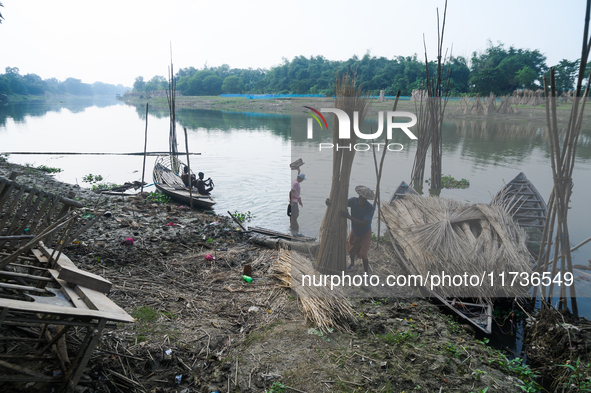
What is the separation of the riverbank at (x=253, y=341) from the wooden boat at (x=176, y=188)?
385 centimetres

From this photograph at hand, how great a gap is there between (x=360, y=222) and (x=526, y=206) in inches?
177

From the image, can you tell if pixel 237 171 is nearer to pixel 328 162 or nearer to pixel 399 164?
pixel 328 162

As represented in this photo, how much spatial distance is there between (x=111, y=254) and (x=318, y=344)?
3510 mm

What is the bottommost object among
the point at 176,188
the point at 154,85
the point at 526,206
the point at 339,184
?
the point at 176,188

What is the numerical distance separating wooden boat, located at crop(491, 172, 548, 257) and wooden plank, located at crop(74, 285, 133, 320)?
21.6 ft

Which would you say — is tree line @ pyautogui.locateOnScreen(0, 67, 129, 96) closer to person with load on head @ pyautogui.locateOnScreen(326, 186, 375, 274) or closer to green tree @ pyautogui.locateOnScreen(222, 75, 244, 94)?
green tree @ pyautogui.locateOnScreen(222, 75, 244, 94)

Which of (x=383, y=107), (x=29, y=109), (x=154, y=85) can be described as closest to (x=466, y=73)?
(x=383, y=107)

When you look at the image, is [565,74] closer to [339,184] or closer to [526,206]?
[526,206]

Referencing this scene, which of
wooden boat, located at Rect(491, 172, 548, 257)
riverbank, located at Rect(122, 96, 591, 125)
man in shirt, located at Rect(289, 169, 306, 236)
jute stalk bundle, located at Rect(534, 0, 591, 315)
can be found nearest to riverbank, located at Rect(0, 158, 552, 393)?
jute stalk bundle, located at Rect(534, 0, 591, 315)

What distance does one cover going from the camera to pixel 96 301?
2461mm

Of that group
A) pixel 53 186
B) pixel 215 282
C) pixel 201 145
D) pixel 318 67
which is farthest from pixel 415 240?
pixel 318 67

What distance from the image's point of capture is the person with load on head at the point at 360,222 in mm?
4772

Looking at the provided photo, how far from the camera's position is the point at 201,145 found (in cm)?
2114

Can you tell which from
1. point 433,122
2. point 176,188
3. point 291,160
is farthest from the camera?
point 291,160
